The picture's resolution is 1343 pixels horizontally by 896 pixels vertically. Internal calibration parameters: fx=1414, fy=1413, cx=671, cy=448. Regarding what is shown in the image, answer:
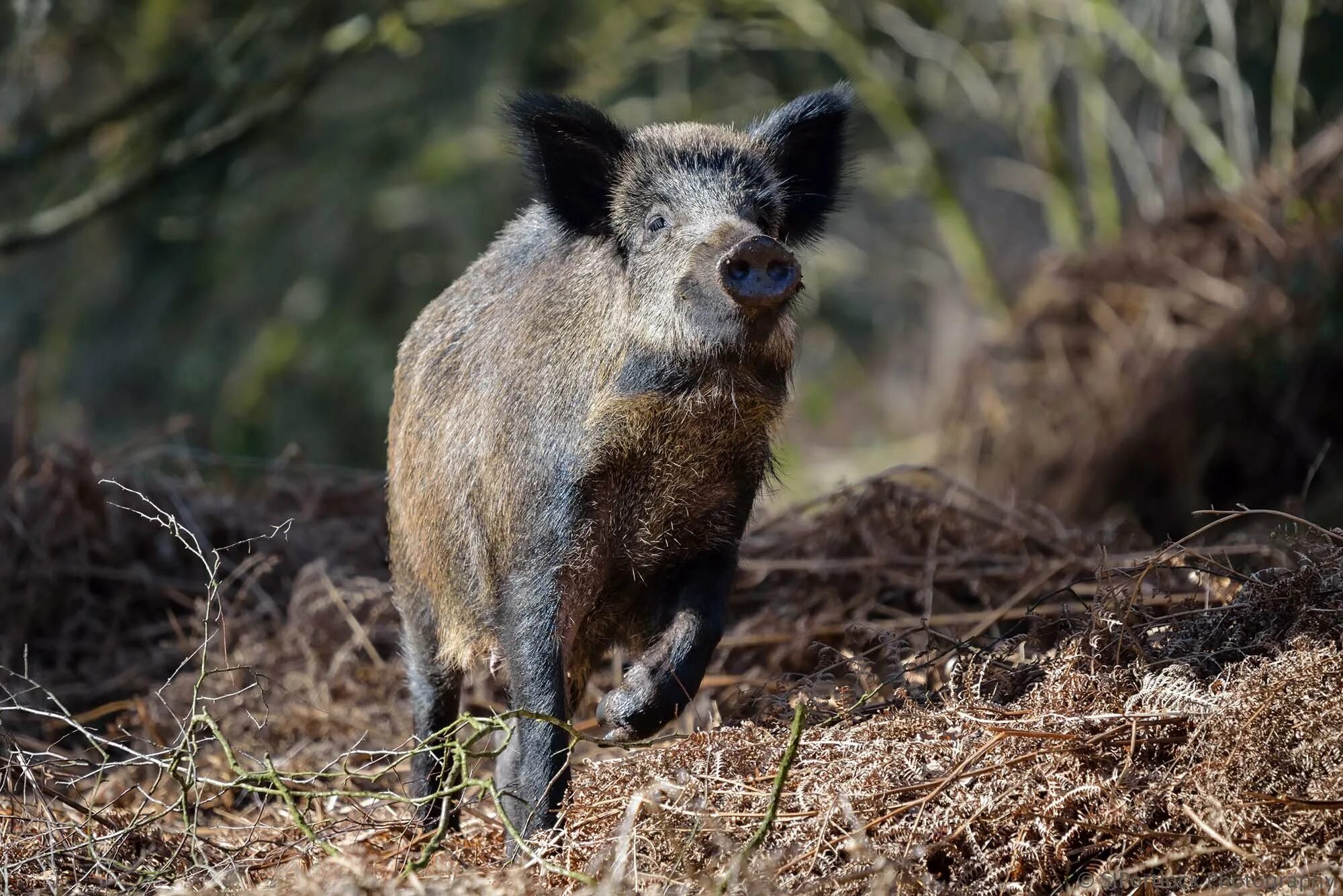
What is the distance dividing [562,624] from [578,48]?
792 centimetres

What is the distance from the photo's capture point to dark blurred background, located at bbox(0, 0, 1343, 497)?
333 inches

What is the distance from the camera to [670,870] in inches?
119

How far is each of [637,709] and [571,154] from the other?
1664mm

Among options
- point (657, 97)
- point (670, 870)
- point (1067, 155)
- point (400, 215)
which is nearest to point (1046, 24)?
point (1067, 155)

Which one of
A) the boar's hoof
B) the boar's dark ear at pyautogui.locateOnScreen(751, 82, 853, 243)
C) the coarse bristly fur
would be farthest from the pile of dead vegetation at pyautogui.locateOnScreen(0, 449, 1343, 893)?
the boar's dark ear at pyautogui.locateOnScreen(751, 82, 853, 243)

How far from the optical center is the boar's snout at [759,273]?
3.61 meters

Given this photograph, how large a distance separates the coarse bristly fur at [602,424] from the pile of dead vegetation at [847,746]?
28 cm

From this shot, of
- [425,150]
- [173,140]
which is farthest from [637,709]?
[425,150]

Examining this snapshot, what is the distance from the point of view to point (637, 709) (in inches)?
147

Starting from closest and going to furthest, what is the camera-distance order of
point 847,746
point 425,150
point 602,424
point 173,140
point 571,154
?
point 847,746
point 602,424
point 571,154
point 173,140
point 425,150

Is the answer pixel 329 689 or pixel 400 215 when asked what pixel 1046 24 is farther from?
pixel 329 689

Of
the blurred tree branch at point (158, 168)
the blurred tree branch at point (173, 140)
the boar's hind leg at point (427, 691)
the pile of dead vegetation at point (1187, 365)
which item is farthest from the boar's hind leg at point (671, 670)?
the blurred tree branch at point (158, 168)

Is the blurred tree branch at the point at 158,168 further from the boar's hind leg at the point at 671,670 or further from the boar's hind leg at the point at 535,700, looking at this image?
the boar's hind leg at the point at 671,670

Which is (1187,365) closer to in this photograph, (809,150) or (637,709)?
(809,150)
